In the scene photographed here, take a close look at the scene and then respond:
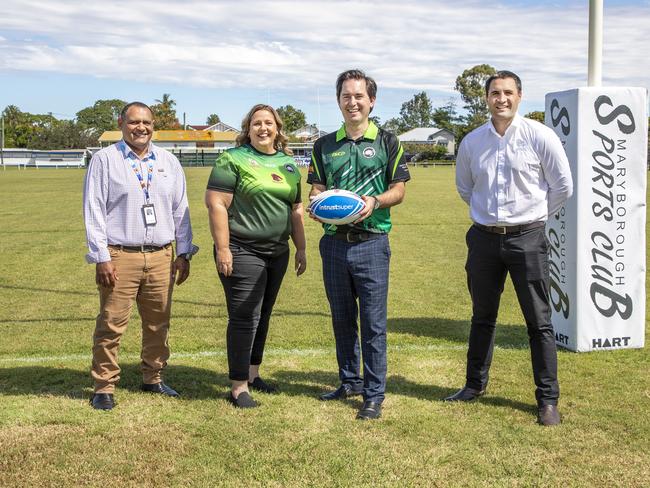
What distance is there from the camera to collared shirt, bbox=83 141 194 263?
4.57 m

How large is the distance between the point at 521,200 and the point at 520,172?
17 centimetres

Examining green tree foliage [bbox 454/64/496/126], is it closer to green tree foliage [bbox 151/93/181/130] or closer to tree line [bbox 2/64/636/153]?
tree line [bbox 2/64/636/153]

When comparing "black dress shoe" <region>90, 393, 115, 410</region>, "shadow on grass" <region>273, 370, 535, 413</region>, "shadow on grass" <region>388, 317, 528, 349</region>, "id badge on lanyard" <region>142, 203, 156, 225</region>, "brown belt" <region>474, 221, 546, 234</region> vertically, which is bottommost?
"shadow on grass" <region>388, 317, 528, 349</region>

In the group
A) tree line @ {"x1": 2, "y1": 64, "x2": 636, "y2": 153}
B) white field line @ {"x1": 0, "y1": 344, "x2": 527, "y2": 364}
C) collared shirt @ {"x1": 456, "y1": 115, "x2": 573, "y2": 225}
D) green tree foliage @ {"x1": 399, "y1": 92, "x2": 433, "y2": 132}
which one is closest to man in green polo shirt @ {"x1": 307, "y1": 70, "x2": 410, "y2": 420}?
collared shirt @ {"x1": 456, "y1": 115, "x2": 573, "y2": 225}

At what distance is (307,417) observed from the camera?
4.57 metres

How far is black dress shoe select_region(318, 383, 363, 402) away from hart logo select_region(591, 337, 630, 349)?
2.19 metres

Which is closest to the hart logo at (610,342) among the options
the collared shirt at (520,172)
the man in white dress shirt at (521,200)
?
the man in white dress shirt at (521,200)

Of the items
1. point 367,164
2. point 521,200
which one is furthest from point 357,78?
point 521,200

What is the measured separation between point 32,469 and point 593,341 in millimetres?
4273

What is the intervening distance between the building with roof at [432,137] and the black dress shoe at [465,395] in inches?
4118

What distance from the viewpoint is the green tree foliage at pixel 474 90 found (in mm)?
90000

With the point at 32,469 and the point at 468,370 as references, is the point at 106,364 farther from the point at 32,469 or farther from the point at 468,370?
the point at 468,370

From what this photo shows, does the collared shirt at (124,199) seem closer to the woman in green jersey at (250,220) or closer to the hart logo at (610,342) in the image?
the woman in green jersey at (250,220)

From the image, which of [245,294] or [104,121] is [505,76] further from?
[104,121]
